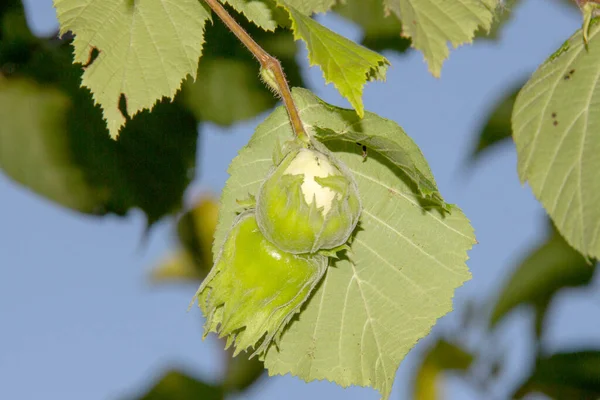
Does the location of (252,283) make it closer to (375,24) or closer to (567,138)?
(567,138)

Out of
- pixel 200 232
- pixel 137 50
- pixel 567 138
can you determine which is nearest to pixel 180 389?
pixel 200 232

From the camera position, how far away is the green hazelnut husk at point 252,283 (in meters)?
0.98

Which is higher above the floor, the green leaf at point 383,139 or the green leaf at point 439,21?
the green leaf at point 439,21

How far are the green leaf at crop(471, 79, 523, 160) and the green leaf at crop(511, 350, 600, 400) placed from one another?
2.30ft

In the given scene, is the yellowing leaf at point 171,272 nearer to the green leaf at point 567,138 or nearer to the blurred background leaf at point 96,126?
the blurred background leaf at point 96,126

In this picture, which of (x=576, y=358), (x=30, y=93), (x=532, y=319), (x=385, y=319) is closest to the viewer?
(x=385, y=319)

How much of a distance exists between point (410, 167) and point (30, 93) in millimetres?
1167

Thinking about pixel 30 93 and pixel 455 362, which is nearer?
pixel 30 93

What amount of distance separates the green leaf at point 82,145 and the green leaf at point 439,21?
2.25ft

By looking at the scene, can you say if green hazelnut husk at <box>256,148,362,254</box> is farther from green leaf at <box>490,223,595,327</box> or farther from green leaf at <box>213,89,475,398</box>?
green leaf at <box>490,223,595,327</box>

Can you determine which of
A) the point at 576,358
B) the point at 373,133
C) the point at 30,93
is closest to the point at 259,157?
the point at 373,133

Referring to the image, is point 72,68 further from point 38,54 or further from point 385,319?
point 385,319

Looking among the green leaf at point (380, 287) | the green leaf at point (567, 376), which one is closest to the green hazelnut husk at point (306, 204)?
the green leaf at point (380, 287)

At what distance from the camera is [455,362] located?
9.41 ft
